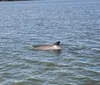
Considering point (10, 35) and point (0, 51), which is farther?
point (10, 35)

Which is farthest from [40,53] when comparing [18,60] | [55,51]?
[18,60]

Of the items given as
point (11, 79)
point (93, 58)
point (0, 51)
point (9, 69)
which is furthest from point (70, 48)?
point (11, 79)

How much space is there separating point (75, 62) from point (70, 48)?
601 centimetres

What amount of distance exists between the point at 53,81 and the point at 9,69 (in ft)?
15.2

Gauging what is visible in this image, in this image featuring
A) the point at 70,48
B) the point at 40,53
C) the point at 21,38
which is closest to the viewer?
the point at 40,53

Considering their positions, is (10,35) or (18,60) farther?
(10,35)

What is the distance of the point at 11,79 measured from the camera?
20.3m

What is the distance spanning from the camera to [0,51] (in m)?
29.4

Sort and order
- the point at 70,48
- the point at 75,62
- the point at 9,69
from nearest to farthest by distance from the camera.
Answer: the point at 9,69
the point at 75,62
the point at 70,48

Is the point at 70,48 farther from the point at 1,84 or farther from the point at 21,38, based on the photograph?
the point at 1,84

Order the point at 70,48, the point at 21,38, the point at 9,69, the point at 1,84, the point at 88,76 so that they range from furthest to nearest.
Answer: the point at 21,38 < the point at 70,48 < the point at 9,69 < the point at 88,76 < the point at 1,84

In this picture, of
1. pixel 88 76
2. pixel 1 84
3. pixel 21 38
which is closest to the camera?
pixel 1 84

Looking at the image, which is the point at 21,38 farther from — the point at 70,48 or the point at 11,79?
the point at 11,79

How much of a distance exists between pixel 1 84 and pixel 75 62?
24.8 ft
